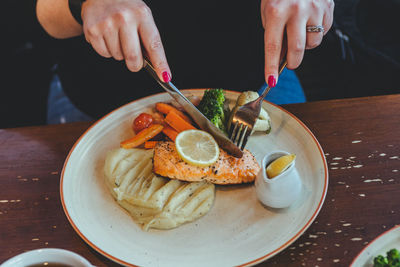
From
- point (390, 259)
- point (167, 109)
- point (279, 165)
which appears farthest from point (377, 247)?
point (167, 109)

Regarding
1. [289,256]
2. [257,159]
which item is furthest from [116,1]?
[289,256]

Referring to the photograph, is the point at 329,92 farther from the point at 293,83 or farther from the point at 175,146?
the point at 175,146

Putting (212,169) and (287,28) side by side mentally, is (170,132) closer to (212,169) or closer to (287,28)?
(212,169)

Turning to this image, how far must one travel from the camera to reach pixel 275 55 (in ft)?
5.67

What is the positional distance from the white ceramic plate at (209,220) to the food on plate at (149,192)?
43mm

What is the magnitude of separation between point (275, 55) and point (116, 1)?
917mm

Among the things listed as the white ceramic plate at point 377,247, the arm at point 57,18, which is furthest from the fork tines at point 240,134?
the arm at point 57,18

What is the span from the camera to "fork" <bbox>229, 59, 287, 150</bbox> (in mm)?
1918

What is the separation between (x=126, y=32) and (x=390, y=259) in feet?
4.94

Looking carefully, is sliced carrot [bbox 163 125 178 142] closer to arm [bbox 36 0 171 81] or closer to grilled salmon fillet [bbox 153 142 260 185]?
grilled salmon fillet [bbox 153 142 260 185]

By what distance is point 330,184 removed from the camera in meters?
1.74

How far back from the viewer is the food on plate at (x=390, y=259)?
1.10 metres

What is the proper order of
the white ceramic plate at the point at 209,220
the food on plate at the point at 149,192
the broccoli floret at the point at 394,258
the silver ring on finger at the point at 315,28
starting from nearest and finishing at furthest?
1. the broccoli floret at the point at 394,258
2. the white ceramic plate at the point at 209,220
3. the food on plate at the point at 149,192
4. the silver ring on finger at the point at 315,28

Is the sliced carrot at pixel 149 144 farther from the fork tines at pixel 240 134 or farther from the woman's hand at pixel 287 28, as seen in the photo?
the woman's hand at pixel 287 28
